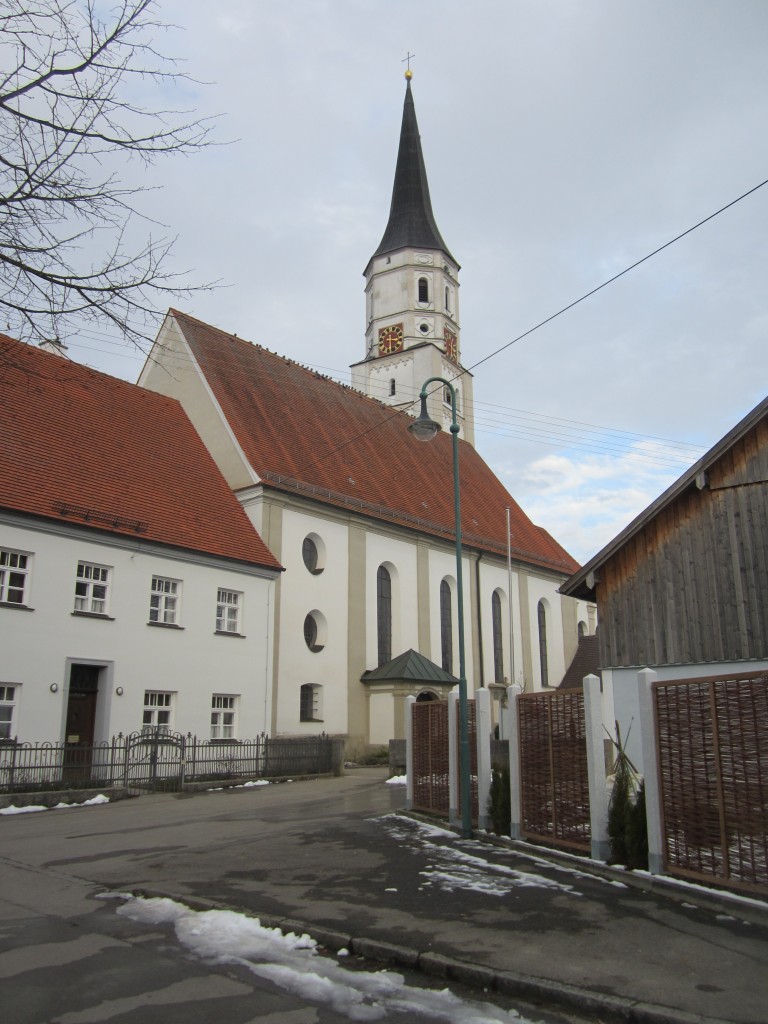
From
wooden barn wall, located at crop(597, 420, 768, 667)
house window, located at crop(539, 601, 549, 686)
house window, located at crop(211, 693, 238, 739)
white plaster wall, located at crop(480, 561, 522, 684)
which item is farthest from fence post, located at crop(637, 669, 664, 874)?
house window, located at crop(539, 601, 549, 686)

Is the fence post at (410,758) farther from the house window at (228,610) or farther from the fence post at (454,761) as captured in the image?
the house window at (228,610)

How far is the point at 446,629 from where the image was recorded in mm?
35156

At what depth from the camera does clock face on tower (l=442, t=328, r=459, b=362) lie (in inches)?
1866

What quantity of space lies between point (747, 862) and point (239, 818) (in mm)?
9035

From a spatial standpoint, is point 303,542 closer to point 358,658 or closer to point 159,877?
point 358,658

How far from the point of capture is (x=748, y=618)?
13.4 metres

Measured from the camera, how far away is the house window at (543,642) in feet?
134

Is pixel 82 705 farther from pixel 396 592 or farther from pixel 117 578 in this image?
pixel 396 592

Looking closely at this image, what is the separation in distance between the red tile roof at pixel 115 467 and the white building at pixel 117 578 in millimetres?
48

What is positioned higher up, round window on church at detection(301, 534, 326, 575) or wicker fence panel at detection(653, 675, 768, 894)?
round window on church at detection(301, 534, 326, 575)

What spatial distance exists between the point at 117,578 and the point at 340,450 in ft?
46.4

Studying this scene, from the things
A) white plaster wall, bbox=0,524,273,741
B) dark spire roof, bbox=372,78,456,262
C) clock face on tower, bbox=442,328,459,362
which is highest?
dark spire roof, bbox=372,78,456,262

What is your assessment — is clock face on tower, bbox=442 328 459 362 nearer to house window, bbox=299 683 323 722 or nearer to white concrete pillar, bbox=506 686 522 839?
house window, bbox=299 683 323 722

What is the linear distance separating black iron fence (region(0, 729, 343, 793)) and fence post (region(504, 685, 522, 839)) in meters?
10.8
